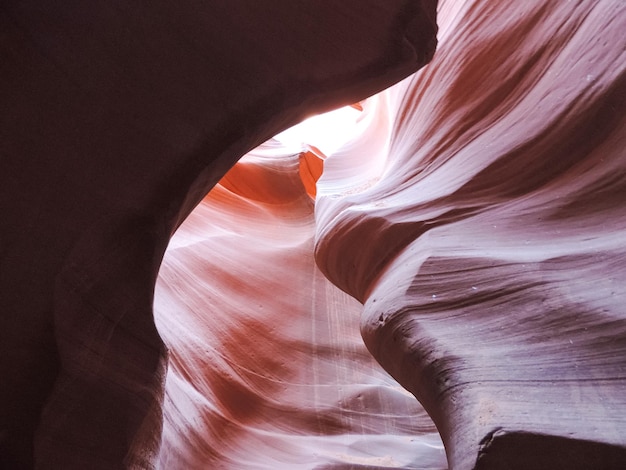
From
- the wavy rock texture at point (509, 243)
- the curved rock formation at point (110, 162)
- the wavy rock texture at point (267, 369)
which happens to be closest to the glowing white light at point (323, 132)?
the wavy rock texture at point (267, 369)

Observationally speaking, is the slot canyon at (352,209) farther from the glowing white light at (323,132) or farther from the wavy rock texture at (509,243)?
the glowing white light at (323,132)

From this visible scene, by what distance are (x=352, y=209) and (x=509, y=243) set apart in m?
0.61

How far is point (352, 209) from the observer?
6.75 ft

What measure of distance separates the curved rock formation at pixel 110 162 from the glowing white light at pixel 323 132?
12.9ft

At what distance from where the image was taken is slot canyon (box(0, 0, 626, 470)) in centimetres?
105

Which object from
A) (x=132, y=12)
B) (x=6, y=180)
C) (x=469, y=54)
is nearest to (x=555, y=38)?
(x=469, y=54)

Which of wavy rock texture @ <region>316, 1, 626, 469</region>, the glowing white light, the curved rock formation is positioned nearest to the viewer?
the curved rock formation

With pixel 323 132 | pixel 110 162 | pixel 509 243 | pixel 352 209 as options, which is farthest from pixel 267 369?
pixel 323 132

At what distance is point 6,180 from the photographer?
3.29ft

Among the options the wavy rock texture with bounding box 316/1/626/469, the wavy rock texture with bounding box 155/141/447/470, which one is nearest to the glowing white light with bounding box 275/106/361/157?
the wavy rock texture with bounding box 155/141/447/470

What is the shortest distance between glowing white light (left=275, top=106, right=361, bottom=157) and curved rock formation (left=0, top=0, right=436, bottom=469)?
3.94 meters

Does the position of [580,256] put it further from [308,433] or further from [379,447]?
[308,433]

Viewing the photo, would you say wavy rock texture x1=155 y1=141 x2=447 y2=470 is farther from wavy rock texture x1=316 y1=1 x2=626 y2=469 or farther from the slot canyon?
wavy rock texture x1=316 y1=1 x2=626 y2=469

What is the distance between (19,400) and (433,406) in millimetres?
889
